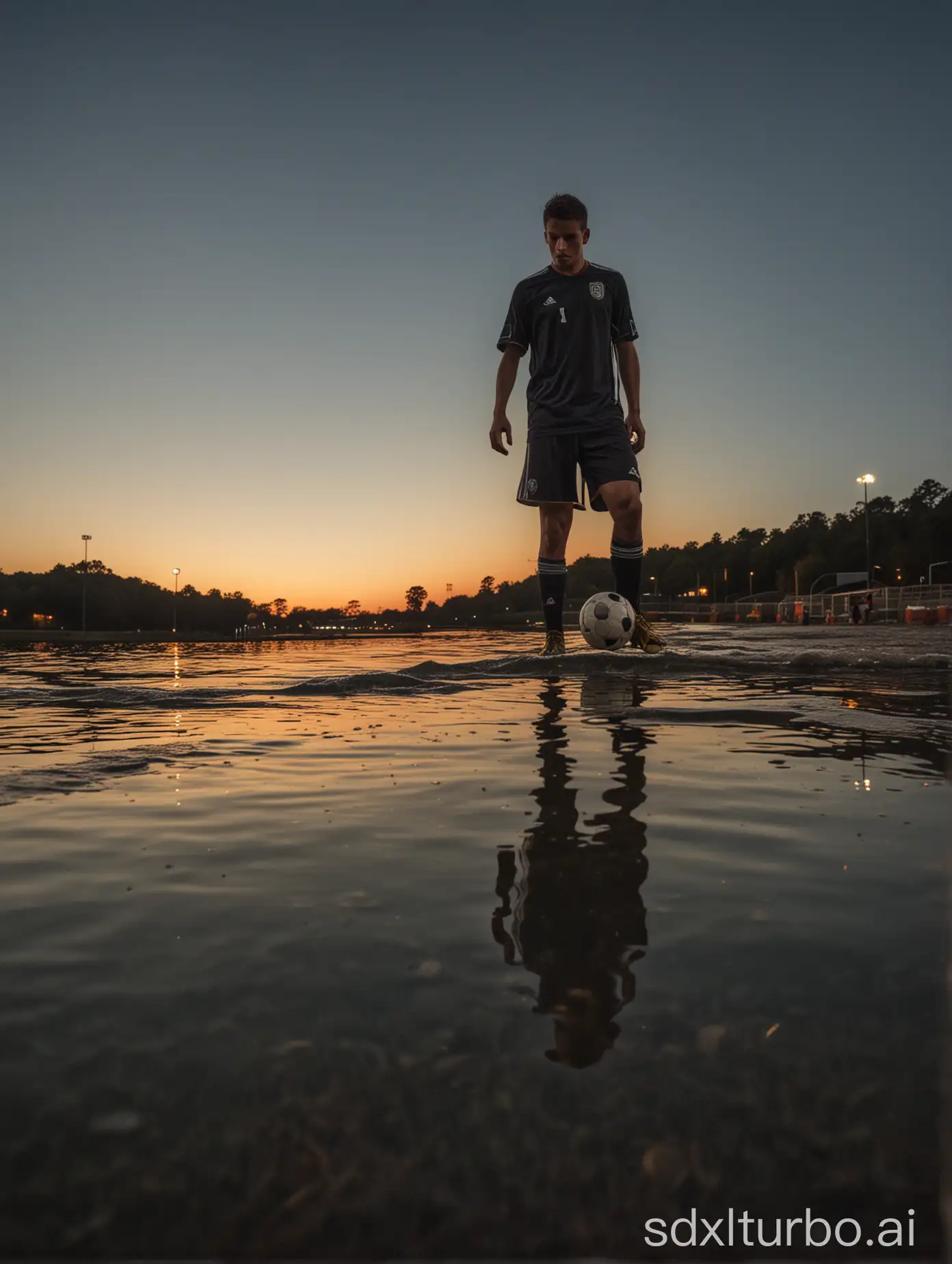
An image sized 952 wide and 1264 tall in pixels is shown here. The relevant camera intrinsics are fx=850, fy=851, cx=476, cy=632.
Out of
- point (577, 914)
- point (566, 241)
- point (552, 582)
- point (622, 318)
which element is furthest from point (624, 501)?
point (577, 914)

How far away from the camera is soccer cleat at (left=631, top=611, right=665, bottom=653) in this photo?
888 centimetres

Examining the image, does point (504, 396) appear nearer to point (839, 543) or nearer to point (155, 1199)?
point (155, 1199)

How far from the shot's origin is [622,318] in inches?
332

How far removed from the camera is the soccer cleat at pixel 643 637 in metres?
8.88

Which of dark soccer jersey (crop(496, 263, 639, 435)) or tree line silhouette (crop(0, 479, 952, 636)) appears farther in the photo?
tree line silhouette (crop(0, 479, 952, 636))

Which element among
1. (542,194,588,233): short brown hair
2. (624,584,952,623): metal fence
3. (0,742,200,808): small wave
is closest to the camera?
(0,742,200,808): small wave

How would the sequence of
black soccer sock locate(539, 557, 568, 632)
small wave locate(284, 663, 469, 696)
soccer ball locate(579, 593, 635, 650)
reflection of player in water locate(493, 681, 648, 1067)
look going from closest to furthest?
1. reflection of player in water locate(493, 681, 648, 1067)
2. small wave locate(284, 663, 469, 696)
3. soccer ball locate(579, 593, 635, 650)
4. black soccer sock locate(539, 557, 568, 632)

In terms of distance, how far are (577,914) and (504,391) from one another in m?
7.57

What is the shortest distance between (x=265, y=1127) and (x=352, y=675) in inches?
254

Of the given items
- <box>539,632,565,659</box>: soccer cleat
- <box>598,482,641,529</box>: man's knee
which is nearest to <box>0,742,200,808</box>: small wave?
<box>598,482,641,529</box>: man's knee

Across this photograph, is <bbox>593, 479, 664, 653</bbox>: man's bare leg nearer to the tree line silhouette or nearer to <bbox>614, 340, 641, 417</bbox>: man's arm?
<bbox>614, 340, 641, 417</bbox>: man's arm

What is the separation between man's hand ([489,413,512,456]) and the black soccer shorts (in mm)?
298

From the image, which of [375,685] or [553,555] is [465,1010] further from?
[553,555]

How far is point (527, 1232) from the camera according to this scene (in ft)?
2.44
